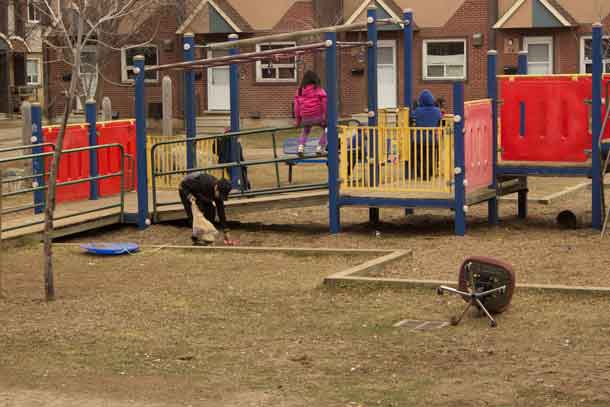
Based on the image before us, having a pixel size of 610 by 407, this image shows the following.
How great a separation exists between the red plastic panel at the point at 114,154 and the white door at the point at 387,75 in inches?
855

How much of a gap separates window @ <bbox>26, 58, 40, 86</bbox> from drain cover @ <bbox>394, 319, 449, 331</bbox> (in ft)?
151

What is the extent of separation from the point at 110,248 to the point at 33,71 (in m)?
41.8

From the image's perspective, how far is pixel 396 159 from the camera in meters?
16.6

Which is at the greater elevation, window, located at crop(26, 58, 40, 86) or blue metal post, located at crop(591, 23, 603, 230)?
window, located at crop(26, 58, 40, 86)

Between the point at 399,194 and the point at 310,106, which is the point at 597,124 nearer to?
the point at 399,194

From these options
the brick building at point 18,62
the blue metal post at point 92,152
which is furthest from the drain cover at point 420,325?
the brick building at point 18,62

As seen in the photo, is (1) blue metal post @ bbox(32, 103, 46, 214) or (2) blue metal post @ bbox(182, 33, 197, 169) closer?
(1) blue metal post @ bbox(32, 103, 46, 214)

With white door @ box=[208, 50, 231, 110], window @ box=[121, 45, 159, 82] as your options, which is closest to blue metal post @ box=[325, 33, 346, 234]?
white door @ box=[208, 50, 231, 110]

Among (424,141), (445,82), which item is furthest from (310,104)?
(445,82)

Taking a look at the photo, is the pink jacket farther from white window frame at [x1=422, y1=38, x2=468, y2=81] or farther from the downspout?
white window frame at [x1=422, y1=38, x2=468, y2=81]

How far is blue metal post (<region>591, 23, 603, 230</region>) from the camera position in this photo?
15734 millimetres

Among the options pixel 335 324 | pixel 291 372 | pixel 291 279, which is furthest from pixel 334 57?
pixel 291 372

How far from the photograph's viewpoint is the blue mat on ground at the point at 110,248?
15016 millimetres

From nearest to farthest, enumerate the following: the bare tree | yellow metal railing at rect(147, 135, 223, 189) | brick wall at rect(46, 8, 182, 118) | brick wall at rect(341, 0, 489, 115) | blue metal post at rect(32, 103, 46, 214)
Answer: blue metal post at rect(32, 103, 46, 214)
yellow metal railing at rect(147, 135, 223, 189)
the bare tree
brick wall at rect(341, 0, 489, 115)
brick wall at rect(46, 8, 182, 118)
